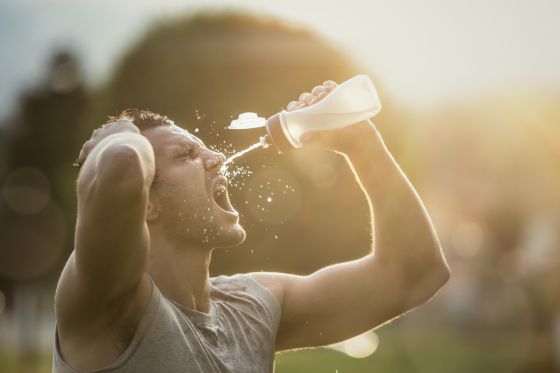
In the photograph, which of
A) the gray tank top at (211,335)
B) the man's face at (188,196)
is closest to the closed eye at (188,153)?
the man's face at (188,196)

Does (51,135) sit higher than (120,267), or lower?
lower

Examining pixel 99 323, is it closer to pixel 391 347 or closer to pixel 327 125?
pixel 327 125

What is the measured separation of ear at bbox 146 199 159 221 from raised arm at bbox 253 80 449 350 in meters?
0.58

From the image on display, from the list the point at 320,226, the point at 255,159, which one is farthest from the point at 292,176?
the point at 255,159

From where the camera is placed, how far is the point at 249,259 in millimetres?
17062

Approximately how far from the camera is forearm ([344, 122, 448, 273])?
13.3 ft

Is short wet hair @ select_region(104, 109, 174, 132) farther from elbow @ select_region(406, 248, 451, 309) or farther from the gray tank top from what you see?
elbow @ select_region(406, 248, 451, 309)

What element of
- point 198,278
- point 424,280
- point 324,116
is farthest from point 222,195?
point 424,280

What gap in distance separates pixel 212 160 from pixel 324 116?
55cm

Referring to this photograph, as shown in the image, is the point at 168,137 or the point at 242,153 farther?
the point at 242,153

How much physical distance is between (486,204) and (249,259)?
2167 cm

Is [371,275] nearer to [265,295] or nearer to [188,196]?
[265,295]

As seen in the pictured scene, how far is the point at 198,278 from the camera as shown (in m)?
3.82

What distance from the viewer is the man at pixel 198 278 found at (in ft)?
10.1
